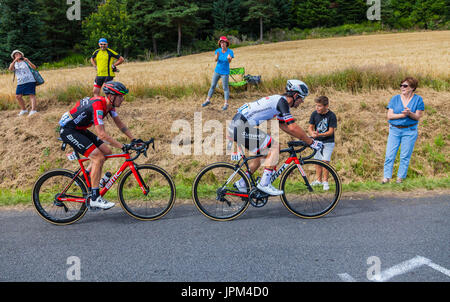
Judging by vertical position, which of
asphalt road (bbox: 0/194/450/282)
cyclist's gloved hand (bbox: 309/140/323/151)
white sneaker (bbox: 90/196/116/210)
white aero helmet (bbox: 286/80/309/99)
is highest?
white aero helmet (bbox: 286/80/309/99)

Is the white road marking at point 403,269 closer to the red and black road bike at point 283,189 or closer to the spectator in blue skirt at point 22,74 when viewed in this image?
the red and black road bike at point 283,189

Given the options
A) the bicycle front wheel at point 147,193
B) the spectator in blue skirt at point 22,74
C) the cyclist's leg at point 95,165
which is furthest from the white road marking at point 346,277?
the spectator in blue skirt at point 22,74

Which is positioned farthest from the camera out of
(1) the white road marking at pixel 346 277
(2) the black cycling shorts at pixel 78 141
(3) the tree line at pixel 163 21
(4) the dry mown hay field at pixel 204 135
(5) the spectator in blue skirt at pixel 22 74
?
(3) the tree line at pixel 163 21

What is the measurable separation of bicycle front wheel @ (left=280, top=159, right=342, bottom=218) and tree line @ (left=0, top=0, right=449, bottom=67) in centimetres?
4286

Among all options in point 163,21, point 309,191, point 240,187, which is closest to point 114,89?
point 240,187

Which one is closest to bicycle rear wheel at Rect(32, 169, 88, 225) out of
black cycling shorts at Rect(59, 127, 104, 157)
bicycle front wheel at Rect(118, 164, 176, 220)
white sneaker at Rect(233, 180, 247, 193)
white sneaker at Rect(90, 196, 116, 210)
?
white sneaker at Rect(90, 196, 116, 210)

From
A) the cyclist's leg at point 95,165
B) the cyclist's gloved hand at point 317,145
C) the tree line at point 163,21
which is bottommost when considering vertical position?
the cyclist's leg at point 95,165

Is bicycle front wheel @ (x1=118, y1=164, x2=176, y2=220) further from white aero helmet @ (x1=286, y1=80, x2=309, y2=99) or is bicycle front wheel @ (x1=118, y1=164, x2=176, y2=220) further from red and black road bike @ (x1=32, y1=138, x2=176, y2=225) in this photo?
white aero helmet @ (x1=286, y1=80, x2=309, y2=99)

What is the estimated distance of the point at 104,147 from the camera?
18.6 feet

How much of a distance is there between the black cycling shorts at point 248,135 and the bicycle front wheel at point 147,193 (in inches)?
46.8

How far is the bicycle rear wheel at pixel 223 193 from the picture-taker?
18.0 feet

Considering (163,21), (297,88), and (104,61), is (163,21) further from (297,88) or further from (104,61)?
(297,88)

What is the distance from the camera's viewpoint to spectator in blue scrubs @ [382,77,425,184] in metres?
6.95
